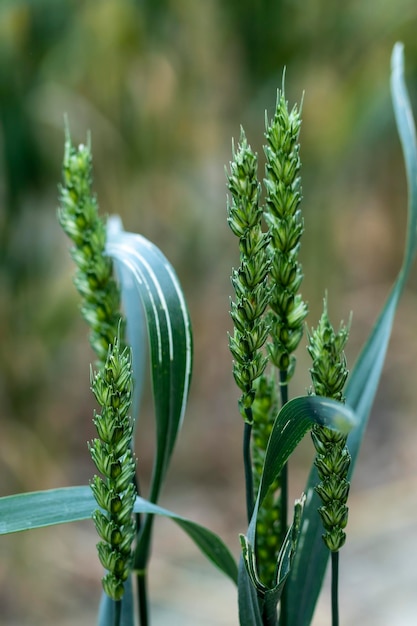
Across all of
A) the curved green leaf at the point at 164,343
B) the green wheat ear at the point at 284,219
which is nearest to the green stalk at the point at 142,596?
the curved green leaf at the point at 164,343

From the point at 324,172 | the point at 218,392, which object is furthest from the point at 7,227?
the point at 218,392

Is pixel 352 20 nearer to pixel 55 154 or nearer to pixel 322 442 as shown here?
pixel 55 154

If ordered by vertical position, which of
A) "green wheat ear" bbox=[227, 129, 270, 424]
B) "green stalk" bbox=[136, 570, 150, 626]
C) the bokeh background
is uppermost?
the bokeh background

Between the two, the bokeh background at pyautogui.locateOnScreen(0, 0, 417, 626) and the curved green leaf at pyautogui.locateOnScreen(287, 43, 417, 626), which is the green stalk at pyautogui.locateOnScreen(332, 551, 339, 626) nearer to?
the curved green leaf at pyautogui.locateOnScreen(287, 43, 417, 626)

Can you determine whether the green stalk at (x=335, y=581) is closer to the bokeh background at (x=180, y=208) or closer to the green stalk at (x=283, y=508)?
the green stalk at (x=283, y=508)

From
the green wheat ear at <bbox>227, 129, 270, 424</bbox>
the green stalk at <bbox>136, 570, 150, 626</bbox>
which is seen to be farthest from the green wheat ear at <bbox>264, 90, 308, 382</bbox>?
the green stalk at <bbox>136, 570, 150, 626</bbox>

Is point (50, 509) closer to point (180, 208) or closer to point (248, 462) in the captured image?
point (248, 462)

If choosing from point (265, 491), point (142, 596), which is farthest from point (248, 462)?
point (142, 596)
